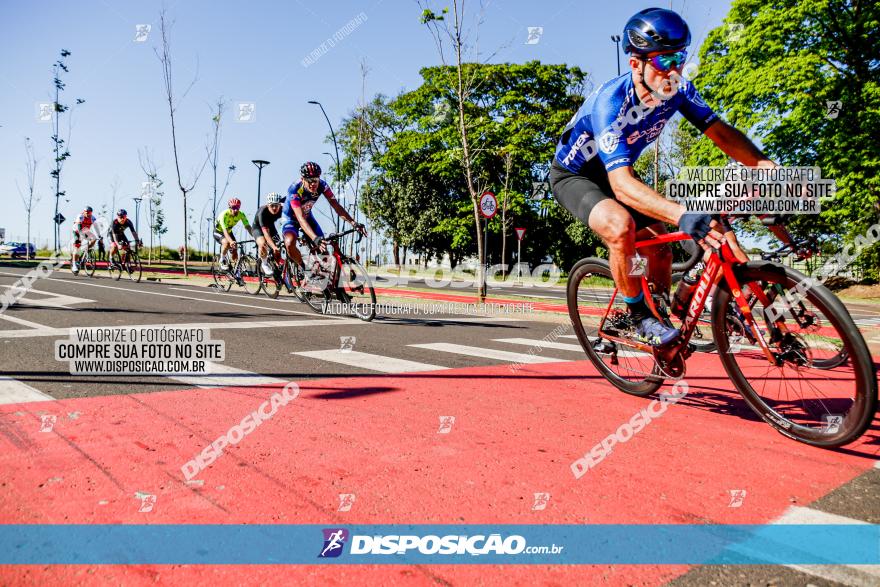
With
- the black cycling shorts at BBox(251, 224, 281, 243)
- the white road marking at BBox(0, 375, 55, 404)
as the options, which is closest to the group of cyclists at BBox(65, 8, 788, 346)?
the white road marking at BBox(0, 375, 55, 404)

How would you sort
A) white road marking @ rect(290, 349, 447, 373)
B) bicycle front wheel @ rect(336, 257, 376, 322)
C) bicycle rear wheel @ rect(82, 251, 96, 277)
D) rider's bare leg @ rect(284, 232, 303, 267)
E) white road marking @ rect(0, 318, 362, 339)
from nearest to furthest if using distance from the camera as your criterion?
1. white road marking @ rect(290, 349, 447, 373)
2. white road marking @ rect(0, 318, 362, 339)
3. bicycle front wheel @ rect(336, 257, 376, 322)
4. rider's bare leg @ rect(284, 232, 303, 267)
5. bicycle rear wheel @ rect(82, 251, 96, 277)

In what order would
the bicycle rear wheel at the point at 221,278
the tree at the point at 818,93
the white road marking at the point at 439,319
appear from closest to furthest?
the white road marking at the point at 439,319
the bicycle rear wheel at the point at 221,278
the tree at the point at 818,93

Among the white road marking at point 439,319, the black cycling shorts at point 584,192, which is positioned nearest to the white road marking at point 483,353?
the black cycling shorts at point 584,192

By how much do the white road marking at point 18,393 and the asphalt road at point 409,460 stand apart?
0.5 inches

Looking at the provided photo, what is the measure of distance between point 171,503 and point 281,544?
0.55 m

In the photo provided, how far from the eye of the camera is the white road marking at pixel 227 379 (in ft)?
13.9

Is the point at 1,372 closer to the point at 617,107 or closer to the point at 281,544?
the point at 281,544

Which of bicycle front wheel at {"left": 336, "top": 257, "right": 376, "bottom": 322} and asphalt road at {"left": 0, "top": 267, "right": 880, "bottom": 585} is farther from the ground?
bicycle front wheel at {"left": 336, "top": 257, "right": 376, "bottom": 322}

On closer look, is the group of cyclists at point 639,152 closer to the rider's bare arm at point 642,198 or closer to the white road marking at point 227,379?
the rider's bare arm at point 642,198

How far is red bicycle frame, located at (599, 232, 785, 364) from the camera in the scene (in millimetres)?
3068

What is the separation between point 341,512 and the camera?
209 cm

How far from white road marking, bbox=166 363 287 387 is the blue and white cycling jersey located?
285 cm

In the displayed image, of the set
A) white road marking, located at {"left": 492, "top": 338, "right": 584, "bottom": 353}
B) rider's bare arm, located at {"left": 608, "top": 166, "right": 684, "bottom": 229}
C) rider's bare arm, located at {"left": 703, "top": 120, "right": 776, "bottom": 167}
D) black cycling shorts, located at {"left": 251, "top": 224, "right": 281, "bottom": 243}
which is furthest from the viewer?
black cycling shorts, located at {"left": 251, "top": 224, "right": 281, "bottom": 243}

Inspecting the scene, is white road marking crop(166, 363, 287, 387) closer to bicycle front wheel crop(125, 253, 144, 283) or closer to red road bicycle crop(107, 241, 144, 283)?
red road bicycle crop(107, 241, 144, 283)
